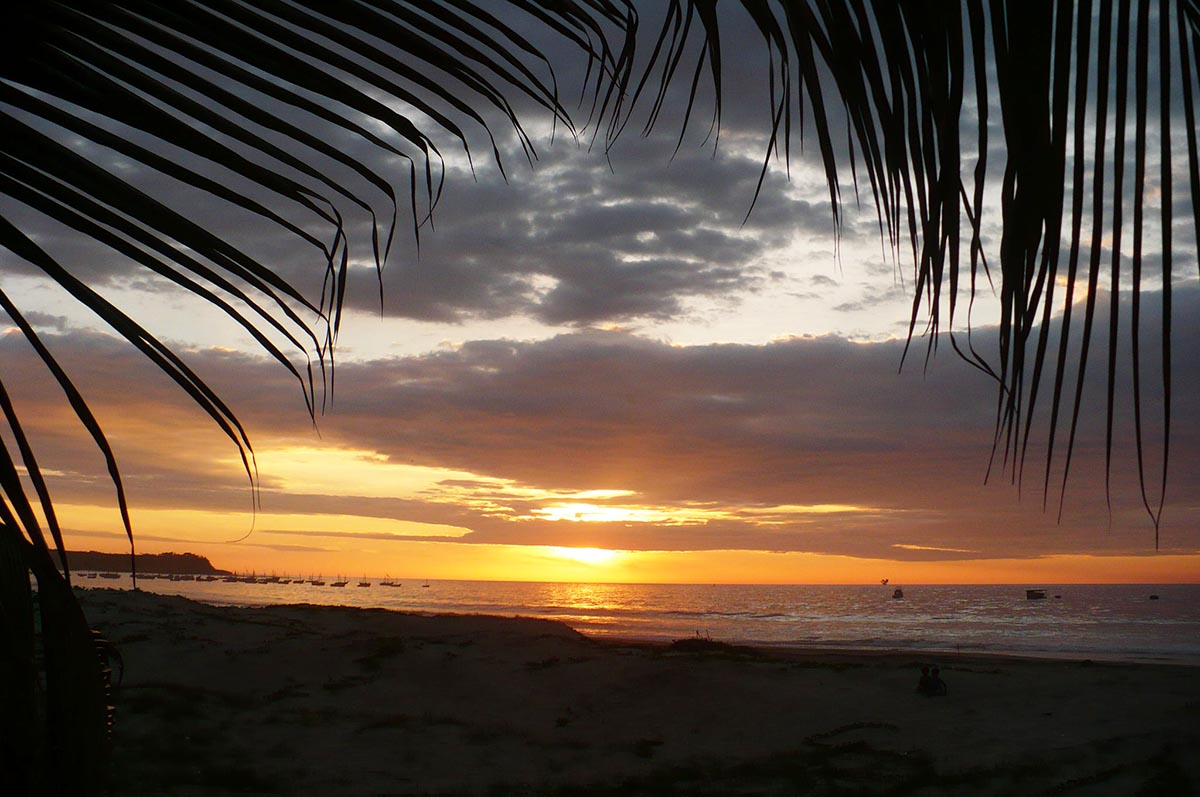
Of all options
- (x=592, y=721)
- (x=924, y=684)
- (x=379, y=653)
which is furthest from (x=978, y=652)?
(x=379, y=653)

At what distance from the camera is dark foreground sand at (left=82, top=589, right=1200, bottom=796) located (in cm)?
1079

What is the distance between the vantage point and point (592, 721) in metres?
14.8

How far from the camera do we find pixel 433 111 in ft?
3.19

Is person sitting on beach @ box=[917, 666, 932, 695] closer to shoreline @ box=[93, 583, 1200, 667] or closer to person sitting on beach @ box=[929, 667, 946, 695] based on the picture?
person sitting on beach @ box=[929, 667, 946, 695]

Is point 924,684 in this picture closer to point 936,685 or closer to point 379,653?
point 936,685

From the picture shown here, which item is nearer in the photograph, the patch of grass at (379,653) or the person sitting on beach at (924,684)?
the person sitting on beach at (924,684)

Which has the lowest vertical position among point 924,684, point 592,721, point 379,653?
point 592,721

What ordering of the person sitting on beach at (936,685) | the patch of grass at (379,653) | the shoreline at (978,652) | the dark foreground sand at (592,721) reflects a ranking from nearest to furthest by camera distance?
the dark foreground sand at (592,721), the person sitting on beach at (936,685), the patch of grass at (379,653), the shoreline at (978,652)

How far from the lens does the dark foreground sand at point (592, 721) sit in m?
10.8

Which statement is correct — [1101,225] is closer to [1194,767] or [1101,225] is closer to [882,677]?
[1194,767]

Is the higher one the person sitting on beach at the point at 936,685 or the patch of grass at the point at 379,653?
the person sitting on beach at the point at 936,685

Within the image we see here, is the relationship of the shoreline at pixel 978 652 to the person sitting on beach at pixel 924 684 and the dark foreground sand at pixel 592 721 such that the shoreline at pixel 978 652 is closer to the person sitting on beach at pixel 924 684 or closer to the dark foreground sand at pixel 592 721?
the dark foreground sand at pixel 592 721

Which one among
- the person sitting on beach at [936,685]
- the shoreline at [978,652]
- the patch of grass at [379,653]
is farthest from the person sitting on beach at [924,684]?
the shoreline at [978,652]

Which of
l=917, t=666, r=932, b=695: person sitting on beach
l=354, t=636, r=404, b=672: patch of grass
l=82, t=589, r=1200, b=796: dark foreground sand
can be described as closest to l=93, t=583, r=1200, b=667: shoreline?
l=82, t=589, r=1200, b=796: dark foreground sand
